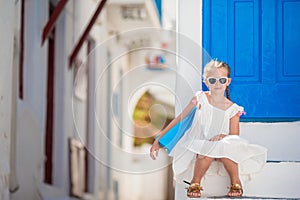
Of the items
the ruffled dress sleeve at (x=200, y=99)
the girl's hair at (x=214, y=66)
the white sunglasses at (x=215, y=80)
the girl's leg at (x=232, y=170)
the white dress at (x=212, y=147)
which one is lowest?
the girl's leg at (x=232, y=170)

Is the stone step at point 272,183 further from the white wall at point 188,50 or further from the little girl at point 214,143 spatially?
the white wall at point 188,50

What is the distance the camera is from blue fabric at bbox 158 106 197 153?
14.4 feet

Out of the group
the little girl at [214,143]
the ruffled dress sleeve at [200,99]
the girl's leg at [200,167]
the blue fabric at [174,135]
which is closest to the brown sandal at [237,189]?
the little girl at [214,143]

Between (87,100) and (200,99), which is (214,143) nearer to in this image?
(200,99)

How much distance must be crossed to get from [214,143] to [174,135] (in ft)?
1.01

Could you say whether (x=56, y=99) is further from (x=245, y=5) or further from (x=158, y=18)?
(x=158, y=18)

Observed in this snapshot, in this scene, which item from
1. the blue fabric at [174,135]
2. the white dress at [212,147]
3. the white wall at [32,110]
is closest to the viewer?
the white dress at [212,147]

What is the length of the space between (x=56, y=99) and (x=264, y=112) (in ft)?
13.1

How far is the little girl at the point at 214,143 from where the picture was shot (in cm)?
426

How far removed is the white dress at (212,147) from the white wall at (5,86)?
66.2 inches

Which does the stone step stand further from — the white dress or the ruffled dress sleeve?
the ruffled dress sleeve

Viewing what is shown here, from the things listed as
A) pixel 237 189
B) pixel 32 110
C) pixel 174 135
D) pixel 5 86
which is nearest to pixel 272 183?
pixel 237 189

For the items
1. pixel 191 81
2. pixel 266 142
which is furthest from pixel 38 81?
pixel 266 142

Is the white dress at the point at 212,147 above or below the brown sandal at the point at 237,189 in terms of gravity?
above
